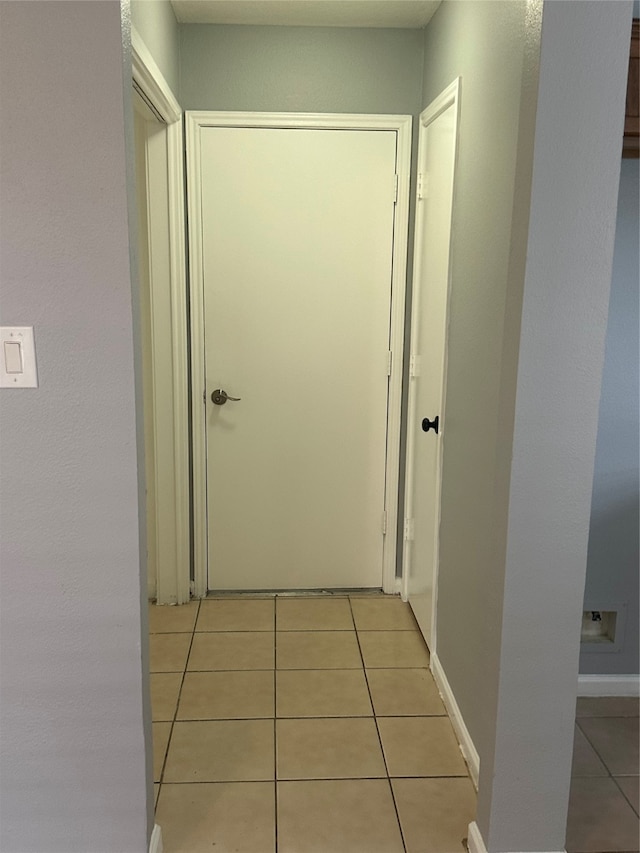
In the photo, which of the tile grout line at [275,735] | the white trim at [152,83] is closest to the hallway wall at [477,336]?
the tile grout line at [275,735]

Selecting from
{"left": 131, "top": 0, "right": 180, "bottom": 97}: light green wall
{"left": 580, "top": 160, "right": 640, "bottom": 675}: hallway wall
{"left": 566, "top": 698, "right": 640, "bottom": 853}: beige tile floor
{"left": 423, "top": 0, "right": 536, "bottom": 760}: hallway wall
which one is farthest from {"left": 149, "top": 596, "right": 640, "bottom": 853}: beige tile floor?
{"left": 131, "top": 0, "right": 180, "bottom": 97}: light green wall

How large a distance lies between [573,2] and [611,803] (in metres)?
2.01

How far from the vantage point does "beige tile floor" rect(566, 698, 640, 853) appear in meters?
1.84

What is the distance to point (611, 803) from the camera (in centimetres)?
197

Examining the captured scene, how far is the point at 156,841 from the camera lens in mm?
1725

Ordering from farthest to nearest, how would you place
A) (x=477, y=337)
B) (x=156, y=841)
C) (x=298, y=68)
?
(x=298, y=68)
(x=477, y=337)
(x=156, y=841)

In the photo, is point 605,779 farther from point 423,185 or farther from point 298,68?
point 298,68

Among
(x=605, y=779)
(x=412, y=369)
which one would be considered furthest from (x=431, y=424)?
(x=605, y=779)

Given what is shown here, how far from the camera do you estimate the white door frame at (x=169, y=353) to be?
2785 mm

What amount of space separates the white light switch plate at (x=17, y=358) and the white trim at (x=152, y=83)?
0.91 meters

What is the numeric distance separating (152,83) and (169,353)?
105cm

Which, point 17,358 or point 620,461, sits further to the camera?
point 620,461

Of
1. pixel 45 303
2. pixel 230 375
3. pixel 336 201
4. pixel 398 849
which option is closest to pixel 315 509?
pixel 230 375

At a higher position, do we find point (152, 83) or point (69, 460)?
point (152, 83)
